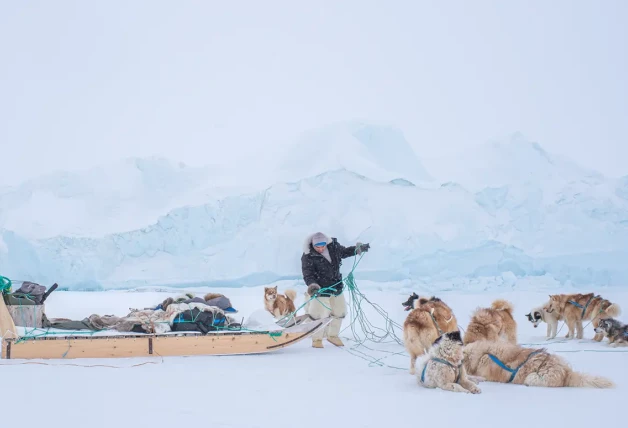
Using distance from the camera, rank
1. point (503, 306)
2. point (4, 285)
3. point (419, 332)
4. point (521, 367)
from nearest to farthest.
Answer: point (521, 367) < point (419, 332) < point (4, 285) < point (503, 306)

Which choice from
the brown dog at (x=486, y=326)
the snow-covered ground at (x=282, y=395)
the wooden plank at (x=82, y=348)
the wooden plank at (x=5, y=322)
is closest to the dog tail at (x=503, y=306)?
the brown dog at (x=486, y=326)

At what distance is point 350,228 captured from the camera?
39.1 feet

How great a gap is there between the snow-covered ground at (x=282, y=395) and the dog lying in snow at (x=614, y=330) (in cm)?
14

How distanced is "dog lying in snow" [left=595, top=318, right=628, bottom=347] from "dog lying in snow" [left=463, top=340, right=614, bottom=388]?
1.90m

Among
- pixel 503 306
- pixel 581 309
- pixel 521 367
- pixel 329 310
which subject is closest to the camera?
pixel 521 367

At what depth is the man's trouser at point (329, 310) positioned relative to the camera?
5.60 meters

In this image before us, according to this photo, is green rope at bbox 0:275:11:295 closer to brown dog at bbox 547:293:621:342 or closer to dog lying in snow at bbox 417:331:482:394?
dog lying in snow at bbox 417:331:482:394

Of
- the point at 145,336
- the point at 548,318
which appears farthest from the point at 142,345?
the point at 548,318

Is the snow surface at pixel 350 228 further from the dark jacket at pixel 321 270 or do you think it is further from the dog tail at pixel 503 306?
the dark jacket at pixel 321 270

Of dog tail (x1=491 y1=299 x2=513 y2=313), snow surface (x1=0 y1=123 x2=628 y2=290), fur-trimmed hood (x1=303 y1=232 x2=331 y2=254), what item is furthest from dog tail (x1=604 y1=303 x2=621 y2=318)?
snow surface (x1=0 y1=123 x2=628 y2=290)

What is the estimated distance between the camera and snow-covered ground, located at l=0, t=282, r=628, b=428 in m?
2.95

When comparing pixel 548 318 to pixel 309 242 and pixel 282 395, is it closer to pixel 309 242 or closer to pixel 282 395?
pixel 309 242

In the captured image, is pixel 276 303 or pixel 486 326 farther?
pixel 276 303

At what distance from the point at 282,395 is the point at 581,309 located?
372 cm
